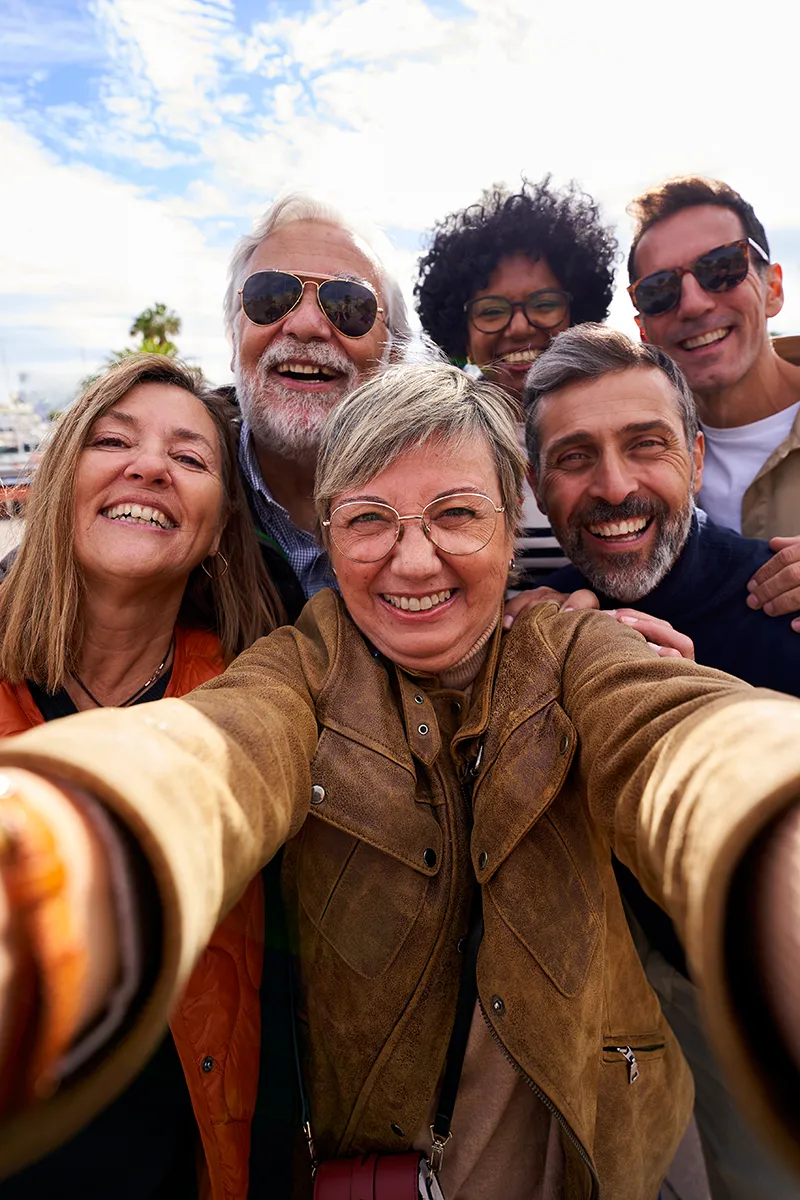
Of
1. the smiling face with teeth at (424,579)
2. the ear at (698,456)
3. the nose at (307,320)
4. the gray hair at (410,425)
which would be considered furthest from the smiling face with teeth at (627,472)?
the nose at (307,320)

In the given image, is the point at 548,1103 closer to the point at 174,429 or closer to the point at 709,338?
the point at 174,429

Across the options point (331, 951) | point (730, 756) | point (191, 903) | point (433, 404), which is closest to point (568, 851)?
point (331, 951)

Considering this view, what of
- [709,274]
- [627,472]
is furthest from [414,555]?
[709,274]

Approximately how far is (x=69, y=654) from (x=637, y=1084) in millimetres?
2090

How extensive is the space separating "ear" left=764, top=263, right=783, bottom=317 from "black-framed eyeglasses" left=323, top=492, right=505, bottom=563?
3.22m

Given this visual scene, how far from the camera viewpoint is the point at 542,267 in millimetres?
4004

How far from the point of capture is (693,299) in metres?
3.57

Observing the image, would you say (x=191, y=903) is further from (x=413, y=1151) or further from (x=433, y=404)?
(x=433, y=404)

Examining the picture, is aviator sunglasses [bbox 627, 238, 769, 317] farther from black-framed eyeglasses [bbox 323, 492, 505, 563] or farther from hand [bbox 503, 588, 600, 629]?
black-framed eyeglasses [bbox 323, 492, 505, 563]

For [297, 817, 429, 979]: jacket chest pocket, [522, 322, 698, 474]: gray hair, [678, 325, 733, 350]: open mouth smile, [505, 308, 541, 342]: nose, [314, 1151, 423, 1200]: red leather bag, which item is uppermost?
[505, 308, 541, 342]: nose

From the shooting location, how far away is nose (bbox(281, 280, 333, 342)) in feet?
10.0

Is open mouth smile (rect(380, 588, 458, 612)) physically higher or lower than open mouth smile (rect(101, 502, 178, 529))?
lower

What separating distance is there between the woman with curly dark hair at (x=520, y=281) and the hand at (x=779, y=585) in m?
1.24

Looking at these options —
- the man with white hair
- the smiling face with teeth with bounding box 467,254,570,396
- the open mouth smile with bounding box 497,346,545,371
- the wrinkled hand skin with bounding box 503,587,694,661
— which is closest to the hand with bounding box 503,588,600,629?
the wrinkled hand skin with bounding box 503,587,694,661
